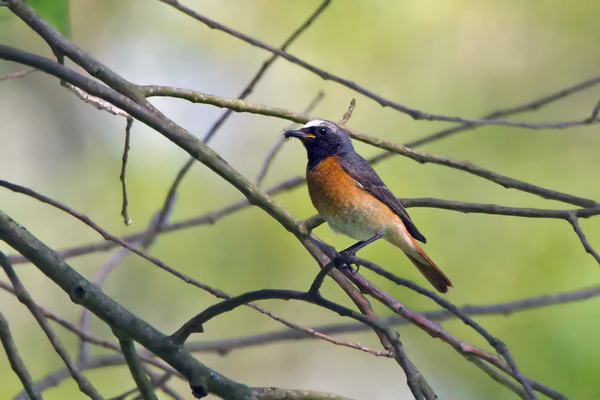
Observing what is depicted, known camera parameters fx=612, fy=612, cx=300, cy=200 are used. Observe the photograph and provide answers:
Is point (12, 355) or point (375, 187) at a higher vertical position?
point (375, 187)

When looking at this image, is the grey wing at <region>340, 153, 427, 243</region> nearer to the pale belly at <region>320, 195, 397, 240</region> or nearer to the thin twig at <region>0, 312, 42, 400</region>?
the pale belly at <region>320, 195, 397, 240</region>

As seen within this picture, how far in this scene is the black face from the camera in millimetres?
4148

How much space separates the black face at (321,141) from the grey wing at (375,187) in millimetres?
116

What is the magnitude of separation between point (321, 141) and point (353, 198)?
22.1 inches

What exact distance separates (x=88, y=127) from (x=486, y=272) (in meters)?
4.86

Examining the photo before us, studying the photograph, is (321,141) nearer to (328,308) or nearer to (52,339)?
(52,339)

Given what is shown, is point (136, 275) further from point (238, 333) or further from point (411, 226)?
point (411, 226)

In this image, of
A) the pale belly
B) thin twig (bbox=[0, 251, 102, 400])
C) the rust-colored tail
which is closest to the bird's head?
the pale belly

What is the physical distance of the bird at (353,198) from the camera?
383 cm

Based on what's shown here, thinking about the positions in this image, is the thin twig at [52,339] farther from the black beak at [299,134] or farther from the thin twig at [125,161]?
the black beak at [299,134]

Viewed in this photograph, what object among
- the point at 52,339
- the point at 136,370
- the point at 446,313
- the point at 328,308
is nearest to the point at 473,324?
the point at 328,308

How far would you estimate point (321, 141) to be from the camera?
13.8ft

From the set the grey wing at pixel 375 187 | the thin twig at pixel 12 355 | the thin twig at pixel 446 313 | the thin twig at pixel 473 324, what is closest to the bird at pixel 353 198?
the grey wing at pixel 375 187

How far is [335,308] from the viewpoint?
5.91ft
